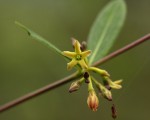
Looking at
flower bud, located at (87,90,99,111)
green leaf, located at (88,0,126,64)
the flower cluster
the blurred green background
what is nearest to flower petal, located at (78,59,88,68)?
the flower cluster

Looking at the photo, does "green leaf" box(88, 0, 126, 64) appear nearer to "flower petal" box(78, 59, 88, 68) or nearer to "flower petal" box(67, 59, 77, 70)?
"flower petal" box(78, 59, 88, 68)

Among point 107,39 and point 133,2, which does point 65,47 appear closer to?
point 133,2

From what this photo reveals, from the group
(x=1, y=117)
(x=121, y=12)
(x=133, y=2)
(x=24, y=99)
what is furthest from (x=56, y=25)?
(x=24, y=99)

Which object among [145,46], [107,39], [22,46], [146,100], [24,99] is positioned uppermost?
[22,46]

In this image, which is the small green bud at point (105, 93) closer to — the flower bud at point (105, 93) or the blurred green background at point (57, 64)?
the flower bud at point (105, 93)

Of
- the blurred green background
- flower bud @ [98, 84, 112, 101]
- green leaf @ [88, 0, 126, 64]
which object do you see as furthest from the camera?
the blurred green background
